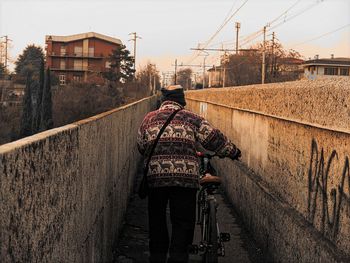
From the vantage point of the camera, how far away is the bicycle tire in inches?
183

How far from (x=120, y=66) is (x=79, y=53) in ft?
42.1

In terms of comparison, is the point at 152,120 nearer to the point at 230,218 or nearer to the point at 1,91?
the point at 230,218

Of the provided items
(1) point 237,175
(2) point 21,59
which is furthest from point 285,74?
(1) point 237,175

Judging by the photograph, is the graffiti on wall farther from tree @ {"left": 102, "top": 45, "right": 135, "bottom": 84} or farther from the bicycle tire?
tree @ {"left": 102, "top": 45, "right": 135, "bottom": 84}

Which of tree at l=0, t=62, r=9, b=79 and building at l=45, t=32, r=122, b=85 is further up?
building at l=45, t=32, r=122, b=85

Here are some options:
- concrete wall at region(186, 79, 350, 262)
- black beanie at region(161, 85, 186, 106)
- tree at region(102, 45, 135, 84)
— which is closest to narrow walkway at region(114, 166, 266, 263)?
concrete wall at region(186, 79, 350, 262)

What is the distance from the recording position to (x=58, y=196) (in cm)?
293

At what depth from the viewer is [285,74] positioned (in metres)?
79.6

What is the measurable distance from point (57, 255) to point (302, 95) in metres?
3.19

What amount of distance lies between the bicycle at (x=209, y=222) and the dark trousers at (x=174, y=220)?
0.24 metres

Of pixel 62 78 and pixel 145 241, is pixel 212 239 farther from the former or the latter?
pixel 62 78

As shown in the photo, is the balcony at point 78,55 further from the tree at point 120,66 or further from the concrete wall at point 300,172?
the concrete wall at point 300,172

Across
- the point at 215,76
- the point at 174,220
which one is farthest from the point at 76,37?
the point at 174,220

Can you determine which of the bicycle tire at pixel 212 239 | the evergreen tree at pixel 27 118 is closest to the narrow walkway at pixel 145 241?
the bicycle tire at pixel 212 239
